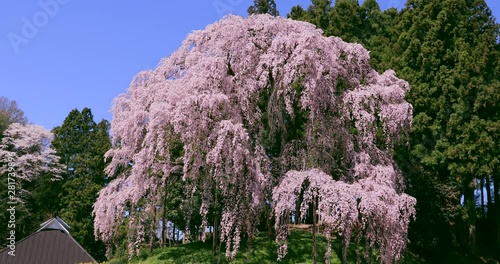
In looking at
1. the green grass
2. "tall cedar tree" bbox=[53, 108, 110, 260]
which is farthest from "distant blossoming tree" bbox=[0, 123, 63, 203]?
the green grass

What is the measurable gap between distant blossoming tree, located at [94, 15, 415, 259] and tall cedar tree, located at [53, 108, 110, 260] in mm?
14536

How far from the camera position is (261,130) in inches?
650

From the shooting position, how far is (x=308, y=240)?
62.6 feet

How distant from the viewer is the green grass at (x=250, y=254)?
1644cm

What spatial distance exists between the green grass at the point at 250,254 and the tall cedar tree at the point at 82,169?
14.2 metres

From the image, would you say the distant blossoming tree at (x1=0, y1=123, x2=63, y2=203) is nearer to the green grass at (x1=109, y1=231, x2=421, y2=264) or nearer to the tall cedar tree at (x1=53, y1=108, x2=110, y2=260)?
the tall cedar tree at (x1=53, y1=108, x2=110, y2=260)

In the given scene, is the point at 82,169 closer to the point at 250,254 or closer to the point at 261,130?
the point at 250,254

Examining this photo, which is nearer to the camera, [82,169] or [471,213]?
[471,213]

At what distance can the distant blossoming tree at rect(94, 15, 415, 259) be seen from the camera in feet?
47.0

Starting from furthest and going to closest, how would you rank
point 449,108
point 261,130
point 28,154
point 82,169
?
1. point 28,154
2. point 82,169
3. point 449,108
4. point 261,130

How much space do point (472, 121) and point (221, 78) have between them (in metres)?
13.4

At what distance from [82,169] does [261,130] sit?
20.6 metres

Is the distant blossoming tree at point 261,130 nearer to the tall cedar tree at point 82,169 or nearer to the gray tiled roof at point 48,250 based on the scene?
the gray tiled roof at point 48,250

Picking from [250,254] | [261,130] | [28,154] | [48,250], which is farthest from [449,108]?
[28,154]
